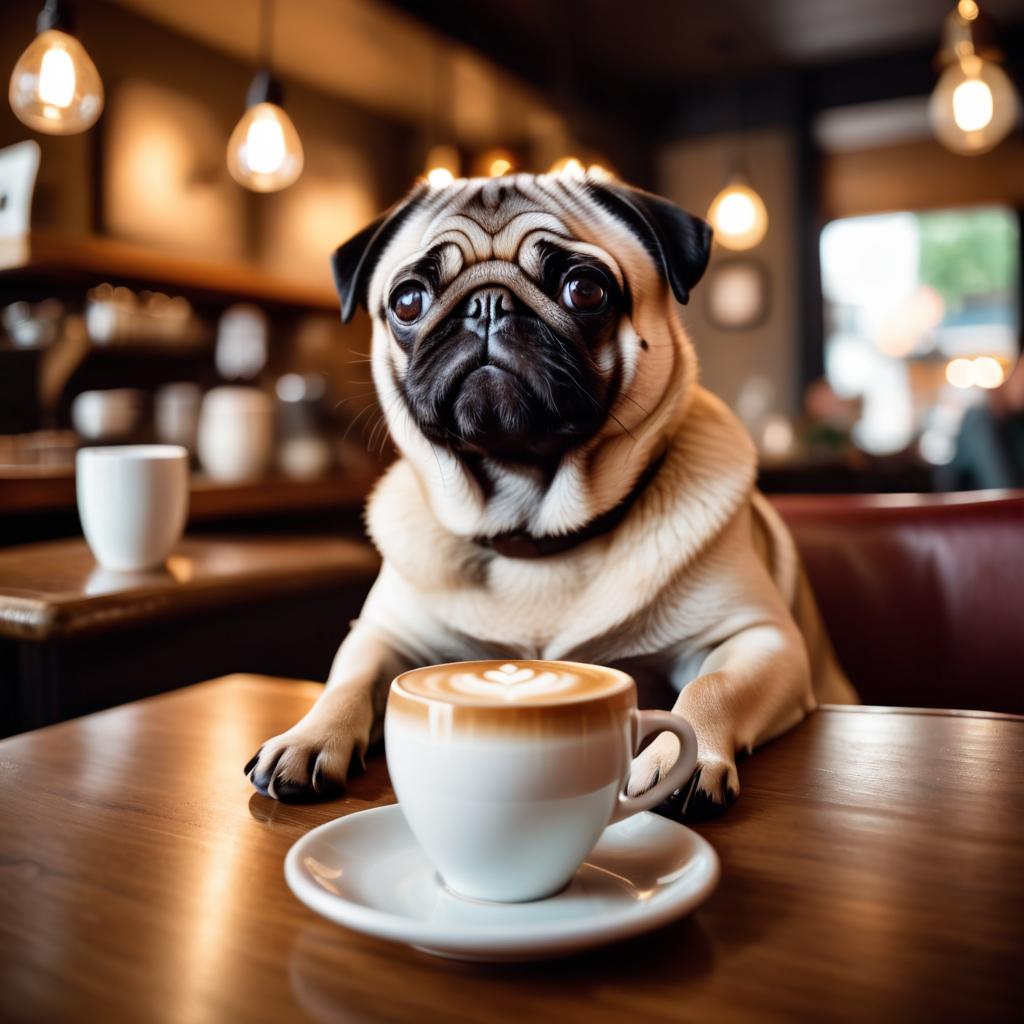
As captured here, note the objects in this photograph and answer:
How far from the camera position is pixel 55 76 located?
1729mm

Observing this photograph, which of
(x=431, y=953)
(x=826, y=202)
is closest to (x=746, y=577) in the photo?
(x=431, y=953)

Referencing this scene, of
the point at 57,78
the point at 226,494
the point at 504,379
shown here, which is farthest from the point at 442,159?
the point at 504,379

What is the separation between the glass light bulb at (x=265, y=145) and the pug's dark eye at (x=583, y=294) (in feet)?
4.85

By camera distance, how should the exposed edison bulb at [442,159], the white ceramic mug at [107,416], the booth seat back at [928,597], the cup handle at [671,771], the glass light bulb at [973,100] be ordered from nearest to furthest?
the cup handle at [671,771]
the booth seat back at [928,597]
the glass light bulb at [973,100]
the white ceramic mug at [107,416]
the exposed edison bulb at [442,159]

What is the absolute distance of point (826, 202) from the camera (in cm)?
681

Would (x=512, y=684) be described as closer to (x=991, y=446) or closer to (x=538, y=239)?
(x=538, y=239)

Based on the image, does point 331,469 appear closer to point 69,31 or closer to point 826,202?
point 69,31

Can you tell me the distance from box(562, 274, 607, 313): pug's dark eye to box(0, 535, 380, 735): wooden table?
718 mm

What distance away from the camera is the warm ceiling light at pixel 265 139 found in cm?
215

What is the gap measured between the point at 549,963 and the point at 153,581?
1.10 meters

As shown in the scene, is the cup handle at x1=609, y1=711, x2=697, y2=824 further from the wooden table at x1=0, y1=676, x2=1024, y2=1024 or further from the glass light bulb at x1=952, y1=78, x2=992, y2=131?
the glass light bulb at x1=952, y1=78, x2=992, y2=131

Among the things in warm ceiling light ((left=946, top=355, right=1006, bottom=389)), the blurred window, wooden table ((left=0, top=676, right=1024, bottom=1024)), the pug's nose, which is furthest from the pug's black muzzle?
warm ceiling light ((left=946, top=355, right=1006, bottom=389))

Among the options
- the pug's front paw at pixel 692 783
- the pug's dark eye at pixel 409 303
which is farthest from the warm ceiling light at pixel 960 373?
the pug's front paw at pixel 692 783

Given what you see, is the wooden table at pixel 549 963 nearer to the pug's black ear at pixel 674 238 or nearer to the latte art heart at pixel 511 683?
the latte art heart at pixel 511 683
